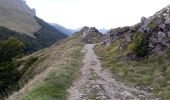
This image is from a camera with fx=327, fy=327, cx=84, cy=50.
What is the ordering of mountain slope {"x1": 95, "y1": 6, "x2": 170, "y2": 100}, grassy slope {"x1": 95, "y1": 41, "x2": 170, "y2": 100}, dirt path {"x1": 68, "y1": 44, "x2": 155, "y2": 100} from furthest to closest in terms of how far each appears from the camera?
mountain slope {"x1": 95, "y1": 6, "x2": 170, "y2": 100}
grassy slope {"x1": 95, "y1": 41, "x2": 170, "y2": 100}
dirt path {"x1": 68, "y1": 44, "x2": 155, "y2": 100}

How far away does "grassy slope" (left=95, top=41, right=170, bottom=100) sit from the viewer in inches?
1329

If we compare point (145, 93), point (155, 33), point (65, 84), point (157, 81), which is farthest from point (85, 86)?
point (155, 33)

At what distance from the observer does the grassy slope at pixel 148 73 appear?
111 ft

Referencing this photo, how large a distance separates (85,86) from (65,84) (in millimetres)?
2029

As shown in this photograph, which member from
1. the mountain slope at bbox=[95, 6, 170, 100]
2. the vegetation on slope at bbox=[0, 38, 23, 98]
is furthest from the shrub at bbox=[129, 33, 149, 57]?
the vegetation on slope at bbox=[0, 38, 23, 98]

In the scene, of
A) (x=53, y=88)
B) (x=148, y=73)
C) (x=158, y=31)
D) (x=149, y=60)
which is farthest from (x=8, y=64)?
(x=53, y=88)

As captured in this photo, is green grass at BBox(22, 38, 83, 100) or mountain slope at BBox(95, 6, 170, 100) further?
mountain slope at BBox(95, 6, 170, 100)

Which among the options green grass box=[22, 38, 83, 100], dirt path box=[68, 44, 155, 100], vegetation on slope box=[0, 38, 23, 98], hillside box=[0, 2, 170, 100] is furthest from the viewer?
vegetation on slope box=[0, 38, 23, 98]

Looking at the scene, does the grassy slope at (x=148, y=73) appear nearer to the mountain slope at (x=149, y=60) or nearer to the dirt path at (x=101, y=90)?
the mountain slope at (x=149, y=60)

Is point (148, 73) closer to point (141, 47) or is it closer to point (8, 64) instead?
point (141, 47)

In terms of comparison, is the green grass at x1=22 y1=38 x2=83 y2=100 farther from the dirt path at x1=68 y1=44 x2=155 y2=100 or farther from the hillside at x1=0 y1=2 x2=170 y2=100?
the dirt path at x1=68 y1=44 x2=155 y2=100

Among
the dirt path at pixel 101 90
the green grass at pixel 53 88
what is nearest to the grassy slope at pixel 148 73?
the dirt path at pixel 101 90

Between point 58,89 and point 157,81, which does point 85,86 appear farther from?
point 157,81

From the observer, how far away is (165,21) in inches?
2067
